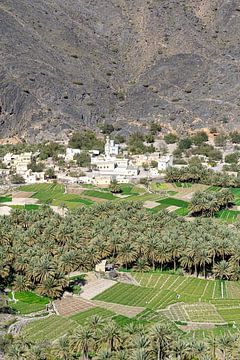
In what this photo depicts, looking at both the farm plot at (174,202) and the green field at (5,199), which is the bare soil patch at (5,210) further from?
the farm plot at (174,202)

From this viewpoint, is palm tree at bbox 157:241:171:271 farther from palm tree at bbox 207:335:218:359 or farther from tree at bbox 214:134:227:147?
tree at bbox 214:134:227:147

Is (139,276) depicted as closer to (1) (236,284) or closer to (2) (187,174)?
(1) (236,284)

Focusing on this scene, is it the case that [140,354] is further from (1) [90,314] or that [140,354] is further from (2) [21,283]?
(2) [21,283]

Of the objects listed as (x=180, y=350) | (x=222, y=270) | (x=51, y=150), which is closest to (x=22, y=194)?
(x=51, y=150)

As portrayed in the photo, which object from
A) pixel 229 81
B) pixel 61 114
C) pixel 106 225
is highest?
pixel 229 81

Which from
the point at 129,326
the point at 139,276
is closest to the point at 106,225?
the point at 139,276

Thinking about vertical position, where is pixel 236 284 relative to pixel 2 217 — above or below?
below

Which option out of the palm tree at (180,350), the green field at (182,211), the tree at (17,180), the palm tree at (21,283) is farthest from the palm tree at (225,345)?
the tree at (17,180)
